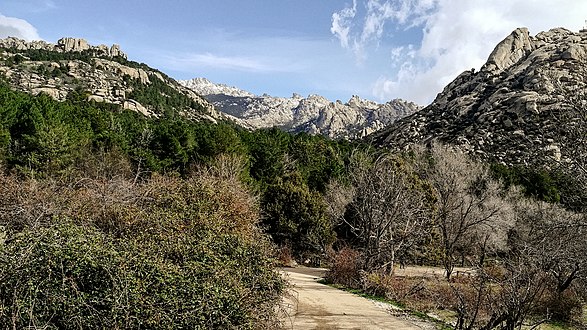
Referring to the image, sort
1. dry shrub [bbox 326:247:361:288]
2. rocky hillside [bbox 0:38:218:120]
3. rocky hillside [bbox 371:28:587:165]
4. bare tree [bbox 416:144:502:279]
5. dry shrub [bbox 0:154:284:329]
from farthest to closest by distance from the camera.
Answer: rocky hillside [bbox 0:38:218:120]
rocky hillside [bbox 371:28:587:165]
bare tree [bbox 416:144:502:279]
dry shrub [bbox 326:247:361:288]
dry shrub [bbox 0:154:284:329]

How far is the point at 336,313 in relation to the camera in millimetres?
15125

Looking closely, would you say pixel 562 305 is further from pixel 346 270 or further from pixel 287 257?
pixel 287 257

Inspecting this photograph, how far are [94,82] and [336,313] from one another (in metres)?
102

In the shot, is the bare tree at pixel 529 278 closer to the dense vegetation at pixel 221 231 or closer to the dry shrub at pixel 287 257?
the dense vegetation at pixel 221 231

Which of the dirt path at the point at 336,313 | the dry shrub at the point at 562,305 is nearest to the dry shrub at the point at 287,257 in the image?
the dirt path at the point at 336,313

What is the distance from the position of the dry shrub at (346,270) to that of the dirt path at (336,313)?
3417 millimetres

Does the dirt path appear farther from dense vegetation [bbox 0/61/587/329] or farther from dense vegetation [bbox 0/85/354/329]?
dense vegetation [bbox 0/85/354/329]

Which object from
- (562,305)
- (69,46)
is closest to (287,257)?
(562,305)

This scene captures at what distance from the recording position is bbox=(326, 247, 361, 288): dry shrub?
76.7 feet

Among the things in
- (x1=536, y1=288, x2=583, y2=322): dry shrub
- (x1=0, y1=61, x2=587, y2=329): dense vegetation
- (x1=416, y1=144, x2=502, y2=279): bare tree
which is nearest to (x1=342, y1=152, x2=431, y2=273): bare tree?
(x1=0, y1=61, x2=587, y2=329): dense vegetation

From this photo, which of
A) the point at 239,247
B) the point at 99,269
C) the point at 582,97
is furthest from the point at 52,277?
the point at 582,97

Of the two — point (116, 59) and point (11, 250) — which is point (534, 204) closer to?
point (11, 250)

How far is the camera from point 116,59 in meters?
138

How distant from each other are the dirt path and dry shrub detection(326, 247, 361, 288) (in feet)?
11.2
